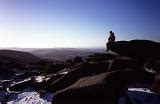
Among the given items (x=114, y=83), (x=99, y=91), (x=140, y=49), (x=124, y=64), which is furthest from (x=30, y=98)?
(x=140, y=49)

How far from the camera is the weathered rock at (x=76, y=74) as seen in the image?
1784 cm

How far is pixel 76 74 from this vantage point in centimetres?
1838

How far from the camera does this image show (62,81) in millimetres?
17969

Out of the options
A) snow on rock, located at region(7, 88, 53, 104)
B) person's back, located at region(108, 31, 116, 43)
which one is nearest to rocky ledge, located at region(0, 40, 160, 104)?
snow on rock, located at region(7, 88, 53, 104)

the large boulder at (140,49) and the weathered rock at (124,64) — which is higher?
the large boulder at (140,49)

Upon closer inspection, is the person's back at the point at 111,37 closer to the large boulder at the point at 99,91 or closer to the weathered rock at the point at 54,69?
the weathered rock at the point at 54,69

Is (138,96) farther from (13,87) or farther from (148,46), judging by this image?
(13,87)

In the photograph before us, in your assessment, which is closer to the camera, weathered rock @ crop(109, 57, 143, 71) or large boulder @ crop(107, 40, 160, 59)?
weathered rock @ crop(109, 57, 143, 71)

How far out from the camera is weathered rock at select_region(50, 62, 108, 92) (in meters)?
17.8

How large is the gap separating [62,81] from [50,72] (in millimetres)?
7484

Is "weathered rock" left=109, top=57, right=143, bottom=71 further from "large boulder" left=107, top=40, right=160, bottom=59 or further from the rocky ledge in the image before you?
"large boulder" left=107, top=40, right=160, bottom=59

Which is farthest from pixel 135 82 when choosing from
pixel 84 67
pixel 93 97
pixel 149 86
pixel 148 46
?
pixel 148 46

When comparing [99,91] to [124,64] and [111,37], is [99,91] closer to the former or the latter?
[124,64]

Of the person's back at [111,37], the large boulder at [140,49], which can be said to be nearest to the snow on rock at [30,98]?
the large boulder at [140,49]
